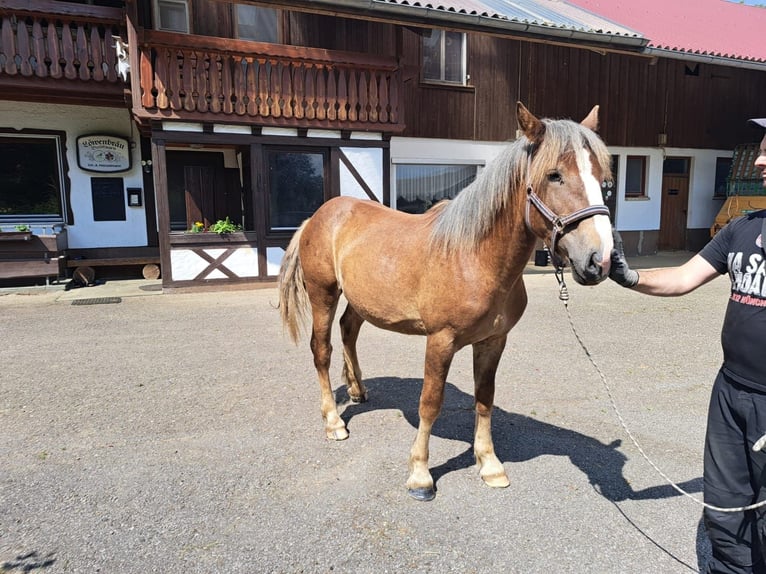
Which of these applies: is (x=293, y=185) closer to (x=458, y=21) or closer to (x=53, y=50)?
(x=458, y=21)

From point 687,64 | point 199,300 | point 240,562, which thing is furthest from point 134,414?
point 687,64

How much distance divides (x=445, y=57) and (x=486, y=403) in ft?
35.8

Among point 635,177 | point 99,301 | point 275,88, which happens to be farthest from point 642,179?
point 99,301

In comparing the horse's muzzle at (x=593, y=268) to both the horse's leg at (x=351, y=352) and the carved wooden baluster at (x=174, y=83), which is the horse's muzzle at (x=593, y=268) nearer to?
the horse's leg at (x=351, y=352)

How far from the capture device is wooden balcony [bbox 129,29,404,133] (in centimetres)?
848

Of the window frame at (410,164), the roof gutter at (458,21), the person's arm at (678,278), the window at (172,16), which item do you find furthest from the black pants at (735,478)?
the window at (172,16)

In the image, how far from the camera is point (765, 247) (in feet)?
5.69

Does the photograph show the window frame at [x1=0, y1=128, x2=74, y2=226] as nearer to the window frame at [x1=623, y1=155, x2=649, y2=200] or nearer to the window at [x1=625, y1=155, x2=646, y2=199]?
the window frame at [x1=623, y1=155, x2=649, y2=200]

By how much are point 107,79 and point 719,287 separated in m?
12.3

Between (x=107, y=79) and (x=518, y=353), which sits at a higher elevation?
(x=107, y=79)

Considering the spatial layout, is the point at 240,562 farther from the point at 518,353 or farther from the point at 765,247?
the point at 518,353

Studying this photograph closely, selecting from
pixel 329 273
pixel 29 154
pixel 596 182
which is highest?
pixel 29 154

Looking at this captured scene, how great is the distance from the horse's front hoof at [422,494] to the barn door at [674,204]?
50.1 feet

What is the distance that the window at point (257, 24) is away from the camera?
1034 centimetres
